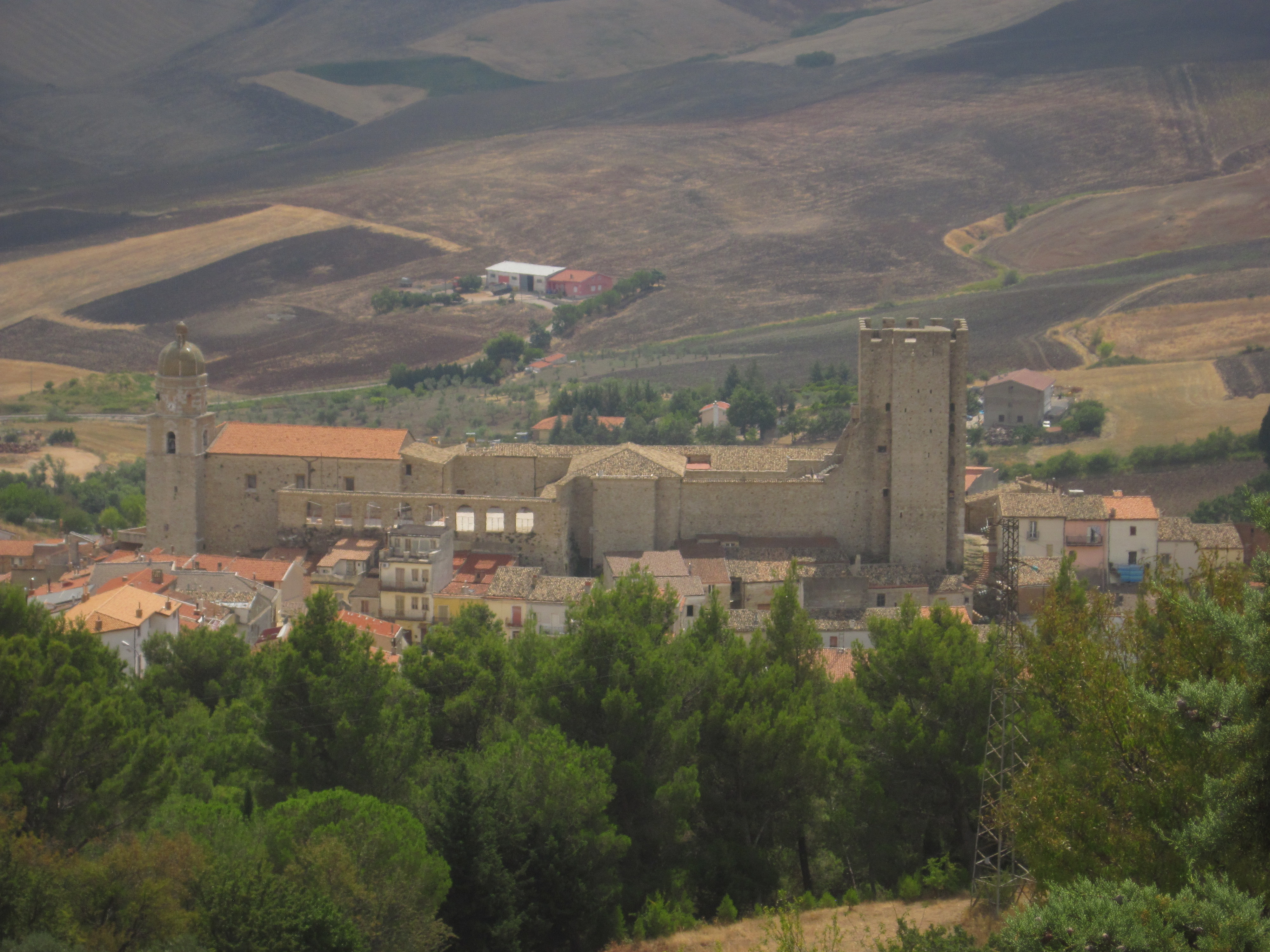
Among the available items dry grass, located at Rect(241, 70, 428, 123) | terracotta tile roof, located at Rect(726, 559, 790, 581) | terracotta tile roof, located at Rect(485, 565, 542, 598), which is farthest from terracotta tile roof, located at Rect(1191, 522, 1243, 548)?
dry grass, located at Rect(241, 70, 428, 123)

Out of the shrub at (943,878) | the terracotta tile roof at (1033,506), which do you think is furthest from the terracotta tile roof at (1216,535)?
the shrub at (943,878)

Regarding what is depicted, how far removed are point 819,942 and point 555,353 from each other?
78.8 metres

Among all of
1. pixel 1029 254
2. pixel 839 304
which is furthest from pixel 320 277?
pixel 1029 254

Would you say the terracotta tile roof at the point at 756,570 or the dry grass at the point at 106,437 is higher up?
the dry grass at the point at 106,437

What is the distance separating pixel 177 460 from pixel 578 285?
6967 centimetres

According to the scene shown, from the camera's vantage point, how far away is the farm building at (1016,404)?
74.9 meters

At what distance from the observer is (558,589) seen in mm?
40969

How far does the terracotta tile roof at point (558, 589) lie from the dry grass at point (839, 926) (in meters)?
16.3

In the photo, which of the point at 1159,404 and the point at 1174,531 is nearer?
the point at 1174,531

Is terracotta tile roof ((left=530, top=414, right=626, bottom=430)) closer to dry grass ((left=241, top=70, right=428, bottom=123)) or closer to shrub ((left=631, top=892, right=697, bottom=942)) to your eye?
shrub ((left=631, top=892, right=697, bottom=942))

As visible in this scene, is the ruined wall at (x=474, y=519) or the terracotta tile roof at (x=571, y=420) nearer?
the ruined wall at (x=474, y=519)

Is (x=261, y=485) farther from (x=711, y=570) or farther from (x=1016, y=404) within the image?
(x=1016, y=404)

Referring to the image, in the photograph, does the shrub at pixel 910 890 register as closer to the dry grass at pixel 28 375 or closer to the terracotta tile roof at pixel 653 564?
the terracotta tile roof at pixel 653 564

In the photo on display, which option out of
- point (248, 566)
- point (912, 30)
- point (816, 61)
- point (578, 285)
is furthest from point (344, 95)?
point (248, 566)
